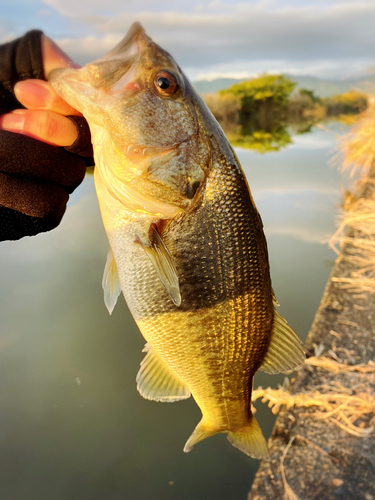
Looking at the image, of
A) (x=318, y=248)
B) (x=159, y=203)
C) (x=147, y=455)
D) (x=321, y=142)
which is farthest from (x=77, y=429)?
(x=321, y=142)

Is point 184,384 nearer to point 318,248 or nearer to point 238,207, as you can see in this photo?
point 238,207

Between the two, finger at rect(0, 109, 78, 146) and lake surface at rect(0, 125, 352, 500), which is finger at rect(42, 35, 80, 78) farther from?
lake surface at rect(0, 125, 352, 500)

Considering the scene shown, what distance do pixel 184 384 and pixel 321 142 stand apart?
21.0m

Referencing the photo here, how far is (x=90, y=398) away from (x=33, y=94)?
343 cm

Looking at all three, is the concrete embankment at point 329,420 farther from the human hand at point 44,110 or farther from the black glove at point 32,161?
the human hand at point 44,110

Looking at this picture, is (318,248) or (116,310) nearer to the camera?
(116,310)

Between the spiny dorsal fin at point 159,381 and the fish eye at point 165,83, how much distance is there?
1232mm

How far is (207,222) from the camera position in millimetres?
1452

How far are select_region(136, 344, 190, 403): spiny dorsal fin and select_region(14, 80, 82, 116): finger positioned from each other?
121 cm

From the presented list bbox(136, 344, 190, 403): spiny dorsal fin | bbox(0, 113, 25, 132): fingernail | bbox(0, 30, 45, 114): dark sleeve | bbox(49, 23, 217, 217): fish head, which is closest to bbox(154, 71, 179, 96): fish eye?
bbox(49, 23, 217, 217): fish head

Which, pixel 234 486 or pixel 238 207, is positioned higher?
pixel 238 207

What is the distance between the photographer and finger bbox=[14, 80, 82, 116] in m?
1.32

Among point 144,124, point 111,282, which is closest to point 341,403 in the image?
point 111,282

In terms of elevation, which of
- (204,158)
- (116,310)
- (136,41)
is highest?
(136,41)
